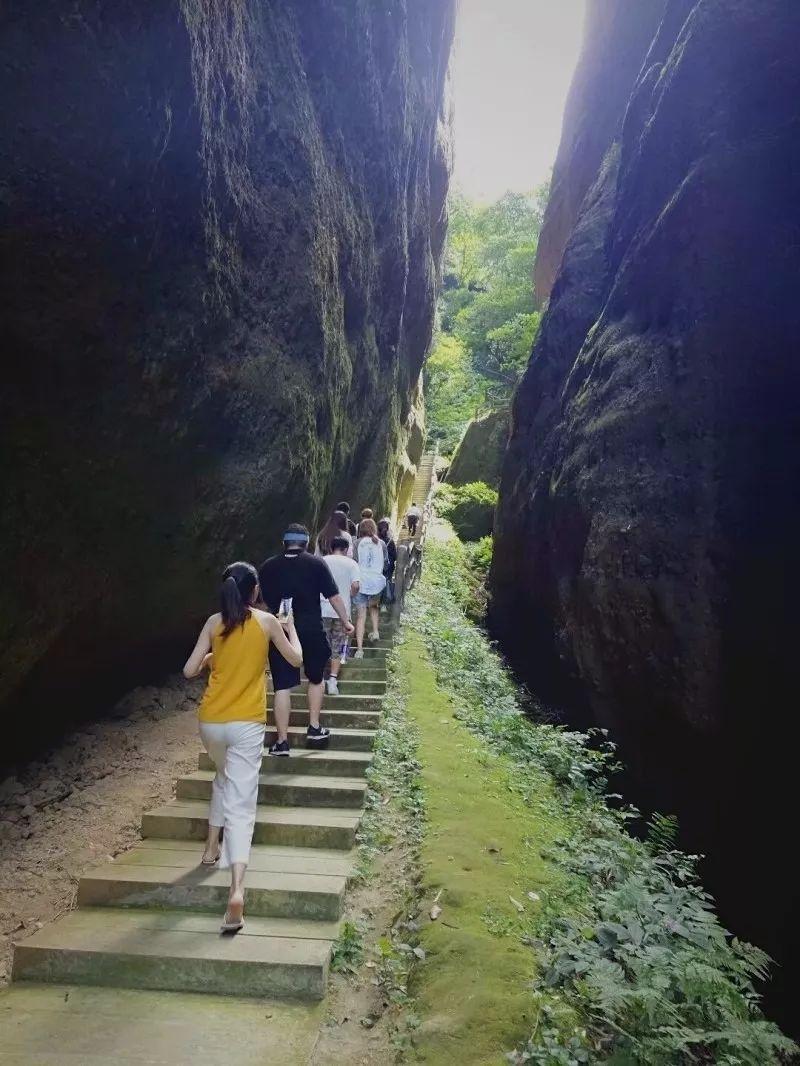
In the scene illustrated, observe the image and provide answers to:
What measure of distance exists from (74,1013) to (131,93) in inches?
237

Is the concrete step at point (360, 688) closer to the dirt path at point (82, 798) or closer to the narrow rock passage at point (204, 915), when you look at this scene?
the dirt path at point (82, 798)

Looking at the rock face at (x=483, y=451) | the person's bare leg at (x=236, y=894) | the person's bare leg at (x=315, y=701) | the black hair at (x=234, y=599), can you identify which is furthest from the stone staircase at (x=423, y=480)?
the person's bare leg at (x=236, y=894)

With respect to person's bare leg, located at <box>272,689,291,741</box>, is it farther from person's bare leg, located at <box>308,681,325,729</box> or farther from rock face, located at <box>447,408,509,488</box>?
rock face, located at <box>447,408,509,488</box>

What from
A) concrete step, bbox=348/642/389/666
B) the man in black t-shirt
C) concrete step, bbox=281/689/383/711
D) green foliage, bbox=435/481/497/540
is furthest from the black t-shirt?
green foliage, bbox=435/481/497/540

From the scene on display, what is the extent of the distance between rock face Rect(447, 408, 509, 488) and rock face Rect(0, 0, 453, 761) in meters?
16.1

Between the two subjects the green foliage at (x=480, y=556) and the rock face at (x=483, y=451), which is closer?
the green foliage at (x=480, y=556)

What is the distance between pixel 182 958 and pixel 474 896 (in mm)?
1886

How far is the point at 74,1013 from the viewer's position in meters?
3.71

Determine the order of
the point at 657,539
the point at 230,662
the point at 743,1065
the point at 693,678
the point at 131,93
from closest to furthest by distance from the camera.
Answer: the point at 743,1065 → the point at 230,662 → the point at 131,93 → the point at 693,678 → the point at 657,539

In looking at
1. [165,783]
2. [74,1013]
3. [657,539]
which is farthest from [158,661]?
[657,539]

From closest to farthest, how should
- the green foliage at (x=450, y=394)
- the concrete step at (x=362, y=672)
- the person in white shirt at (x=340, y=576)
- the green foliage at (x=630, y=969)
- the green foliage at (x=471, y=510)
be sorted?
the green foliage at (x=630, y=969)
the person in white shirt at (x=340, y=576)
the concrete step at (x=362, y=672)
the green foliage at (x=471, y=510)
the green foliage at (x=450, y=394)

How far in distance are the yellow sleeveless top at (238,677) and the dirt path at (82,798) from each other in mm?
2009

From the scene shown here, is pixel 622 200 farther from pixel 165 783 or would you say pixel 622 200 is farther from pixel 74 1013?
pixel 74 1013

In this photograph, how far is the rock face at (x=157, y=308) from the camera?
491 cm
